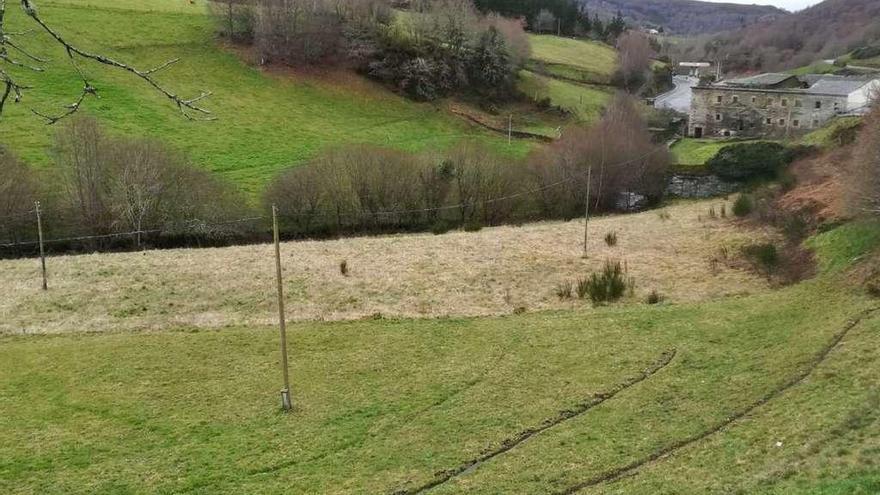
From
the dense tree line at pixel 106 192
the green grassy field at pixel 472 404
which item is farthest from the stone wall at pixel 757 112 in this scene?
the dense tree line at pixel 106 192

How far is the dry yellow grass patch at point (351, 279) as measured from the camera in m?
27.0

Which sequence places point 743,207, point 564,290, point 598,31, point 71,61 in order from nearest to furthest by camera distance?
point 71,61 < point 564,290 < point 743,207 < point 598,31

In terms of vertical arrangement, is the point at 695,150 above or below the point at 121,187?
above

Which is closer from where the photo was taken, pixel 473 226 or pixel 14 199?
pixel 14 199

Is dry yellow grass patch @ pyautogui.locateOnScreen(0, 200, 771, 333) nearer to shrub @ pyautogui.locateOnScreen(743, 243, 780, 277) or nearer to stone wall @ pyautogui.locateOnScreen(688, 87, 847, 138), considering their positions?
shrub @ pyautogui.locateOnScreen(743, 243, 780, 277)

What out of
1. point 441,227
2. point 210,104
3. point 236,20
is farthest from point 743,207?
point 236,20

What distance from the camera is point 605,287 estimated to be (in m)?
27.8

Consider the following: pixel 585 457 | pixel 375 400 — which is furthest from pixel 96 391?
pixel 585 457

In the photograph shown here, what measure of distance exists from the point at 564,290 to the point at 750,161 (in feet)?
96.4

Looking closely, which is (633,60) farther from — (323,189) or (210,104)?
(323,189)

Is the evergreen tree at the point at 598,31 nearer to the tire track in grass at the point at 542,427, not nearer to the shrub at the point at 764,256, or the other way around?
the shrub at the point at 764,256

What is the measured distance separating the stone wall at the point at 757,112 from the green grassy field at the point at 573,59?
27.4m

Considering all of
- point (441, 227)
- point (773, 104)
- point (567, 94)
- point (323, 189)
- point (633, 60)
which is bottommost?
point (441, 227)

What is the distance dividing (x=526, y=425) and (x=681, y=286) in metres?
15.4
